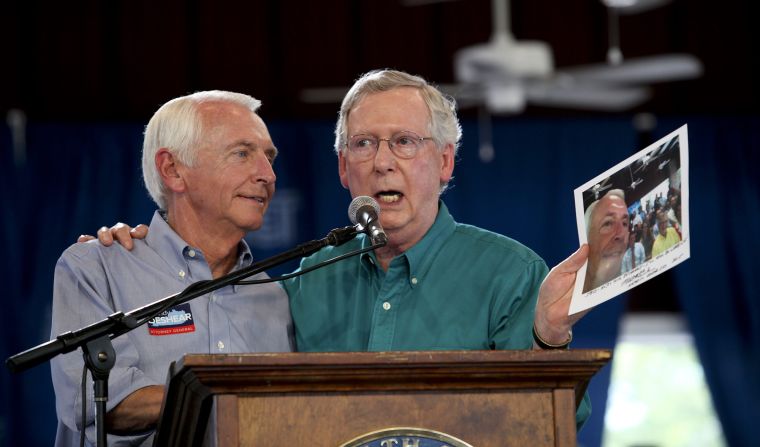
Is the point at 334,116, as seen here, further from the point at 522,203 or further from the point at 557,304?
the point at 557,304

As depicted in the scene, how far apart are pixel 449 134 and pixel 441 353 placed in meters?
1.26

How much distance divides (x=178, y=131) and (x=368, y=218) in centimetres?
87

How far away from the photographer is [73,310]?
108 inches

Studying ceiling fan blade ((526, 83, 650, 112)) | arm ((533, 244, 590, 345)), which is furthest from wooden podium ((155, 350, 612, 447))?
ceiling fan blade ((526, 83, 650, 112))

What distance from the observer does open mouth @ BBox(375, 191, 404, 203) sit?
9.80 ft

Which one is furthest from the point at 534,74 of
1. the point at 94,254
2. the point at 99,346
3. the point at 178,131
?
the point at 99,346

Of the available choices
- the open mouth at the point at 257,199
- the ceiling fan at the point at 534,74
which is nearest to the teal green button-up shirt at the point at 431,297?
the open mouth at the point at 257,199

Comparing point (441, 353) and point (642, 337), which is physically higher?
point (642, 337)

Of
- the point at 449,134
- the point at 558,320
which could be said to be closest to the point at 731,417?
the point at 449,134

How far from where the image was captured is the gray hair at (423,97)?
3057 mm

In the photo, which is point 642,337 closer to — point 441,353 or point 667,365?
point 667,365

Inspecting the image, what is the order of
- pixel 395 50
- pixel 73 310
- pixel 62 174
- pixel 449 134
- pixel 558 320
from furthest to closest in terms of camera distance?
pixel 395 50 < pixel 62 174 < pixel 449 134 < pixel 73 310 < pixel 558 320

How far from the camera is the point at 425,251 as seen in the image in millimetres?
2973

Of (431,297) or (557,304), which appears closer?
(557,304)
